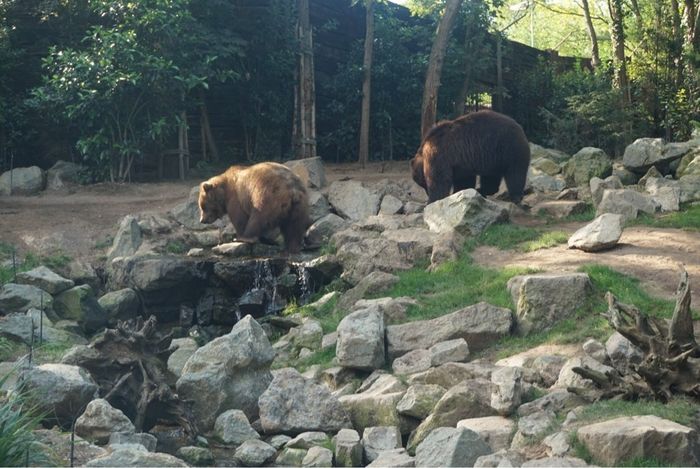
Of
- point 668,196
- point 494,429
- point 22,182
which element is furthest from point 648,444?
point 22,182

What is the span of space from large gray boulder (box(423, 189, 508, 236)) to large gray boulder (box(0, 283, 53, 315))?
5712mm

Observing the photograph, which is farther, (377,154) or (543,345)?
(377,154)

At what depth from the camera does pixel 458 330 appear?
10.8 meters

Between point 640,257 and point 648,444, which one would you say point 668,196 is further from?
point 648,444

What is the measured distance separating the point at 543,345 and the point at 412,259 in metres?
3.98

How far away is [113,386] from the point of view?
10047 mm

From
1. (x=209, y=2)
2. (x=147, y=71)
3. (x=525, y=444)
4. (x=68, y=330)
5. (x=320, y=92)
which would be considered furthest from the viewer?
(x=320, y=92)

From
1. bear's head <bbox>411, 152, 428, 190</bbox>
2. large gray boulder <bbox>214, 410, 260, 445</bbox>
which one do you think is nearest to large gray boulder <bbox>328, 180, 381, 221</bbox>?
bear's head <bbox>411, 152, 428, 190</bbox>

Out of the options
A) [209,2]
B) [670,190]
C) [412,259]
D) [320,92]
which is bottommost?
[412,259]

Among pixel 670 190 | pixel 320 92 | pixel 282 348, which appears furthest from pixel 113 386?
pixel 320 92

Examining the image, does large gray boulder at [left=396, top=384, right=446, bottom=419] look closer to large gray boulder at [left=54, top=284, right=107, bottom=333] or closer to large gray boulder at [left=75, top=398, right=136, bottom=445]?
large gray boulder at [left=75, top=398, right=136, bottom=445]

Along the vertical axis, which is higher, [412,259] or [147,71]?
[147,71]

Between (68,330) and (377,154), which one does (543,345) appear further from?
(377,154)

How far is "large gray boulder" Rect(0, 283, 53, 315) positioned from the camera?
13484mm
